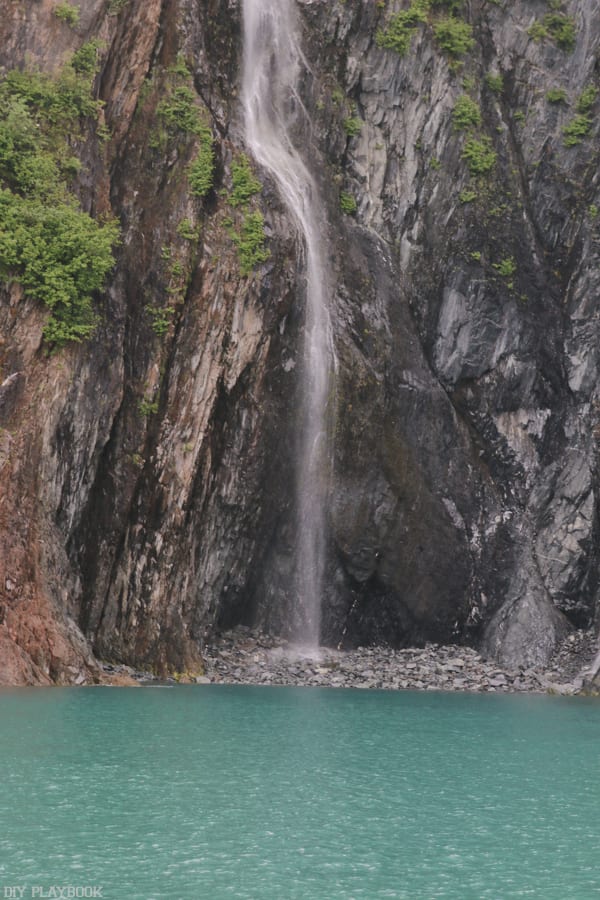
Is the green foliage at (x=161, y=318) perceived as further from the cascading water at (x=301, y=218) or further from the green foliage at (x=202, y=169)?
the cascading water at (x=301, y=218)

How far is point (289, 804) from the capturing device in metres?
10.8

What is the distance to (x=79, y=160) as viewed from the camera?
26.9 metres

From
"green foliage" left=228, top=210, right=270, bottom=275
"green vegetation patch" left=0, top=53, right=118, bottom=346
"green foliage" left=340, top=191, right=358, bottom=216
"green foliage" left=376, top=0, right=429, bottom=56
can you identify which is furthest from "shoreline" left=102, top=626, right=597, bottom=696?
"green foliage" left=376, top=0, right=429, bottom=56

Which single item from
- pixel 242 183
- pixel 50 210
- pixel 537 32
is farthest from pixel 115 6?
pixel 537 32

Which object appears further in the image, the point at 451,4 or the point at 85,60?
the point at 451,4

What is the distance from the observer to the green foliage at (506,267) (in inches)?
1319

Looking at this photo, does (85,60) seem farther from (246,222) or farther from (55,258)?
(55,258)

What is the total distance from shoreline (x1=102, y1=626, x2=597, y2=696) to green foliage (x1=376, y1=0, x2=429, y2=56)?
65.9 feet

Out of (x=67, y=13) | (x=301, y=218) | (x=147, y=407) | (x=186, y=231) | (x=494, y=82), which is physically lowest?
(x=147, y=407)

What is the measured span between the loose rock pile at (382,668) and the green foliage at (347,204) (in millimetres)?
13925

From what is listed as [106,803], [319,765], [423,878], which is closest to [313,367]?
[319,765]

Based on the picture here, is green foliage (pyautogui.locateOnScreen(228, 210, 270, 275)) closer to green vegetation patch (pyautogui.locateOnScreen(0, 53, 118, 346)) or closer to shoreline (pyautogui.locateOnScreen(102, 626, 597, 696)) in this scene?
green vegetation patch (pyautogui.locateOnScreen(0, 53, 118, 346))

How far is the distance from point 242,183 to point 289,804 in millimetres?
22089

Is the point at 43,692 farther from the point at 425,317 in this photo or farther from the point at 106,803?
the point at 425,317
